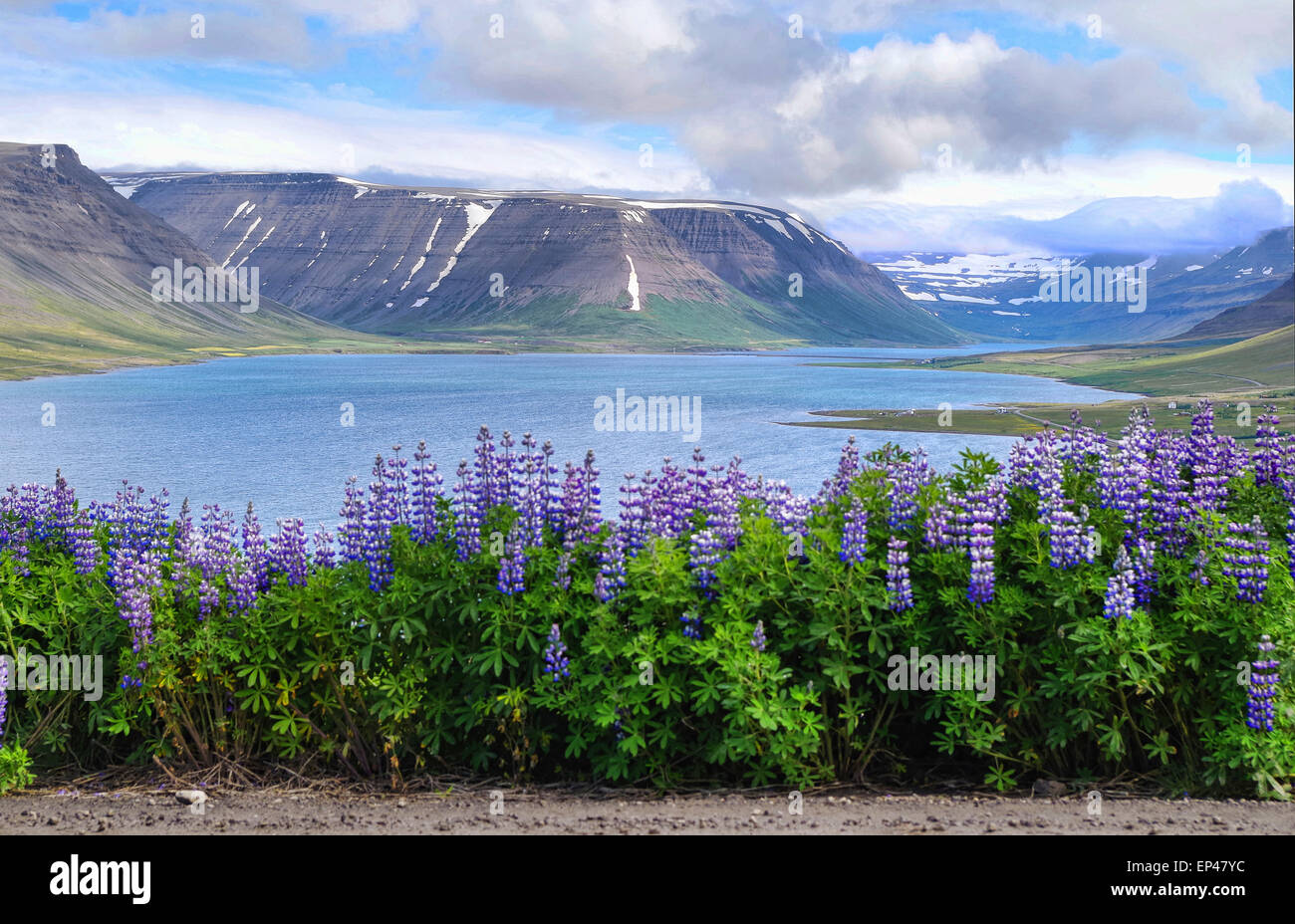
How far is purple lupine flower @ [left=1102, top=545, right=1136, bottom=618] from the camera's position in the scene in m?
7.78

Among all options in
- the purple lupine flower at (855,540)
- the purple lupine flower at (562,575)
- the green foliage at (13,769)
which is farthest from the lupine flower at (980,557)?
the green foliage at (13,769)

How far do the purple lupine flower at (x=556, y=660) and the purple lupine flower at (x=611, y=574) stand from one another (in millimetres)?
432

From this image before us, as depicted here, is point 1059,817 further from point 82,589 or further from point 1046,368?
point 1046,368

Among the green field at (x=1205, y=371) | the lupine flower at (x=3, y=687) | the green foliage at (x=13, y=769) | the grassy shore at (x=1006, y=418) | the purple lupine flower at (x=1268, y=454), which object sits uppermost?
the green field at (x=1205, y=371)

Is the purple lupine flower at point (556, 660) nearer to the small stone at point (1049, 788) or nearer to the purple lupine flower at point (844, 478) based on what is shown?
the purple lupine flower at point (844, 478)

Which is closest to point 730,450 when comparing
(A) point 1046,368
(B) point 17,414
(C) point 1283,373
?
(B) point 17,414

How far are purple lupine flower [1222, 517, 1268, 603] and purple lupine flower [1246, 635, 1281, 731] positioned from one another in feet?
1.21

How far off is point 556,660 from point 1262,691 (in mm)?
5077

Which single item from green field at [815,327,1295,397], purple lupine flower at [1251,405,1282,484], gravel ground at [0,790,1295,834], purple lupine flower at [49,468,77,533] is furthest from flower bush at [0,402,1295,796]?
green field at [815,327,1295,397]

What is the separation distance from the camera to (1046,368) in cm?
19950

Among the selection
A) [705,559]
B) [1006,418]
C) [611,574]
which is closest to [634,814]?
[611,574]

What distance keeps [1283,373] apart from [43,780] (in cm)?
16631

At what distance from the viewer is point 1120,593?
316 inches

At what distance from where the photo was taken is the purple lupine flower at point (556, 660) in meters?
8.05
